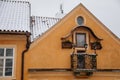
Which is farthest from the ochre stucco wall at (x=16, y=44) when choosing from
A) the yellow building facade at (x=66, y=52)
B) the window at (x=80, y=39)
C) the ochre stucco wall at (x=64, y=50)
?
the window at (x=80, y=39)

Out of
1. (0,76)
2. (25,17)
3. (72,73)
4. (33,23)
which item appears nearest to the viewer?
(0,76)

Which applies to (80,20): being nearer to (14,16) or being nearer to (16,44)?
(14,16)

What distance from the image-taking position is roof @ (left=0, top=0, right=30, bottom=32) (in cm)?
1808

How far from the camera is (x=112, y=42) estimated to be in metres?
20.3

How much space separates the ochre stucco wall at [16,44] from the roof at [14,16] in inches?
20.7

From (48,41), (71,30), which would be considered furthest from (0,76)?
(71,30)

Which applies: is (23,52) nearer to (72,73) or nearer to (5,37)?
(5,37)

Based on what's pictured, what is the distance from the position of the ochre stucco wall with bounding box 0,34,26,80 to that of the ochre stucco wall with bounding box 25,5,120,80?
51 centimetres

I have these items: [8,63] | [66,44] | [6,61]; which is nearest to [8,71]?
[8,63]

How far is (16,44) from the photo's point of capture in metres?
18.1

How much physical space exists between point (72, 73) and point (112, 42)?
3816 millimetres

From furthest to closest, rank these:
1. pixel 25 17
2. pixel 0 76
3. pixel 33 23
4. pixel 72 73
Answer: pixel 33 23
pixel 25 17
pixel 72 73
pixel 0 76

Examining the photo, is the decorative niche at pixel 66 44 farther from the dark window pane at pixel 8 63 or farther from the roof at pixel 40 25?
the dark window pane at pixel 8 63

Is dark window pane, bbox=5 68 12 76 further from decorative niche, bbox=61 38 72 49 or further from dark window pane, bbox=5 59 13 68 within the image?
decorative niche, bbox=61 38 72 49
